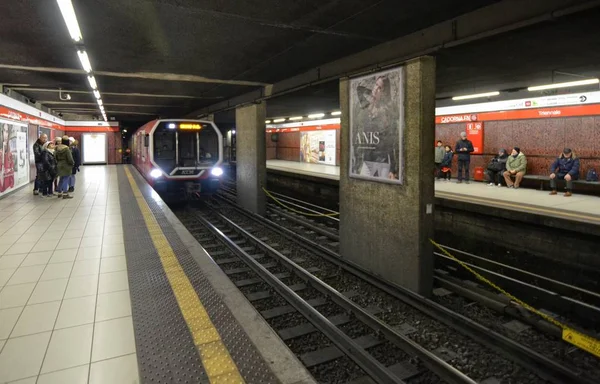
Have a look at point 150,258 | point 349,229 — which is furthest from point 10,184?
point 349,229

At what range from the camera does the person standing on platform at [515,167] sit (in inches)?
446

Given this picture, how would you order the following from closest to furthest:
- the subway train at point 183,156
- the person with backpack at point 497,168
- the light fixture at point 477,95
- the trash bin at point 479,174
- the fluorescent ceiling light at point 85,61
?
the fluorescent ceiling light at point 85,61 → the light fixture at point 477,95 → the subway train at point 183,156 → the person with backpack at point 497,168 → the trash bin at point 479,174

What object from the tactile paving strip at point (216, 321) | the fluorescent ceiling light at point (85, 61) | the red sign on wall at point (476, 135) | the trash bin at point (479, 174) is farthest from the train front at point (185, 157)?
the trash bin at point (479, 174)

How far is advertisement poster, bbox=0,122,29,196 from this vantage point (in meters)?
9.97

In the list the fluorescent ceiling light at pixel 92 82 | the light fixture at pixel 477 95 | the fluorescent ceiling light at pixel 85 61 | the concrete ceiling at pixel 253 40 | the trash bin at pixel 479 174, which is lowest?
the trash bin at pixel 479 174

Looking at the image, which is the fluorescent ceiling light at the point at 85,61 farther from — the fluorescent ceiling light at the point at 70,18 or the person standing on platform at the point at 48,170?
the person standing on platform at the point at 48,170

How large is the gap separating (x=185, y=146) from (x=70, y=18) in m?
7.45

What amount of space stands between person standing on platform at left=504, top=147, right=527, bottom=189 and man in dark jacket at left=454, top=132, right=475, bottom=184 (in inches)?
52.8

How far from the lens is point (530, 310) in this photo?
4535 mm

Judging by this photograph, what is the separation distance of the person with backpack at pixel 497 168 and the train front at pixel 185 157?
849cm

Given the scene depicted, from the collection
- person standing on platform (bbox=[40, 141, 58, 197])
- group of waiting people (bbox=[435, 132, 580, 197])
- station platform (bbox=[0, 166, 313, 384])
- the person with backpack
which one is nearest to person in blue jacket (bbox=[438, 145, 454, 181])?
group of waiting people (bbox=[435, 132, 580, 197])

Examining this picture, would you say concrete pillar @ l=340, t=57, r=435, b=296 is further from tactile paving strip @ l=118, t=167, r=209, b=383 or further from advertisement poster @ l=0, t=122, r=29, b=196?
advertisement poster @ l=0, t=122, r=29, b=196

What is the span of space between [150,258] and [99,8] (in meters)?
2.99

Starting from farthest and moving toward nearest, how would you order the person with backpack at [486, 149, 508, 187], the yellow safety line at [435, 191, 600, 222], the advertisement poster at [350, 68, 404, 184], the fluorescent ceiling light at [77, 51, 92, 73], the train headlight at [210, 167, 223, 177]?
the train headlight at [210, 167, 223, 177]
the person with backpack at [486, 149, 508, 187]
the yellow safety line at [435, 191, 600, 222]
the fluorescent ceiling light at [77, 51, 92, 73]
the advertisement poster at [350, 68, 404, 184]
